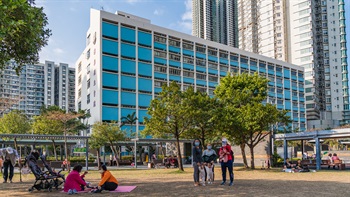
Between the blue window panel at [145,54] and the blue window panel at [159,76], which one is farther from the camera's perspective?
the blue window panel at [159,76]

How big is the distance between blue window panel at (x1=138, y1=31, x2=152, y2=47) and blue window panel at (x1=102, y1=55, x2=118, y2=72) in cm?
732

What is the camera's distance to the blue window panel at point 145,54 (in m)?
72.0

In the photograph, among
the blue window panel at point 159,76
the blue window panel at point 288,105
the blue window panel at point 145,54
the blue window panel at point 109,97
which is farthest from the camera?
the blue window panel at point 288,105

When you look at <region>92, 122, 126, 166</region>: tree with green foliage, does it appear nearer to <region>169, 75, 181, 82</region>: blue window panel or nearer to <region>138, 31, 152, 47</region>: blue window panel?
<region>138, 31, 152, 47</region>: blue window panel

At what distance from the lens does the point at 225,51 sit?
288 ft

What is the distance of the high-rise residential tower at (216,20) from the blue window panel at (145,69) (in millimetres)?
85739

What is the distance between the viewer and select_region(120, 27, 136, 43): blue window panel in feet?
228

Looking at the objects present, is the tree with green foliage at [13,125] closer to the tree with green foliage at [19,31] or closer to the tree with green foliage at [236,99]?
the tree with green foliage at [236,99]

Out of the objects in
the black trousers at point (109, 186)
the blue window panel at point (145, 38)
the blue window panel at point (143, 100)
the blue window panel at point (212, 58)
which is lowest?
the black trousers at point (109, 186)

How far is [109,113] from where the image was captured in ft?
217

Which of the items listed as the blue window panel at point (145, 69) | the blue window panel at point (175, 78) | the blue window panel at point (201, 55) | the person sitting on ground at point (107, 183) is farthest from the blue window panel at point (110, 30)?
the person sitting on ground at point (107, 183)

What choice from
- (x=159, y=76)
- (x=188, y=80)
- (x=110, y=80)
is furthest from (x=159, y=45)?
(x=110, y=80)

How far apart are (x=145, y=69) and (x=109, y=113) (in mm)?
11896

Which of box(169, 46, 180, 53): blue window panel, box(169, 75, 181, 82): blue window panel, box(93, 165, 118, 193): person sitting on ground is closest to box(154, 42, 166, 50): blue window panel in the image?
box(169, 46, 180, 53): blue window panel
